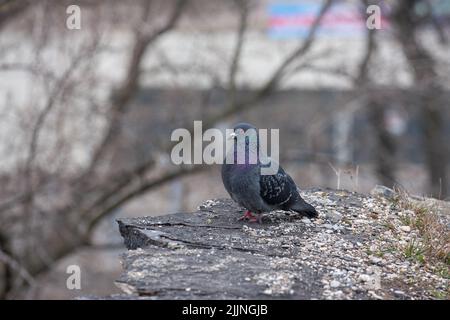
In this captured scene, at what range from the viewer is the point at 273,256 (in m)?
5.49

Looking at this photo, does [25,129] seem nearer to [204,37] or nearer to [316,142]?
[204,37]

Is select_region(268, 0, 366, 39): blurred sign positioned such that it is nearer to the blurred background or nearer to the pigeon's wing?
the blurred background

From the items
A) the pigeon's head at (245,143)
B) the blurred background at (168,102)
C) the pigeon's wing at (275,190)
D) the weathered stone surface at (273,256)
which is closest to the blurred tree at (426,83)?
the blurred background at (168,102)

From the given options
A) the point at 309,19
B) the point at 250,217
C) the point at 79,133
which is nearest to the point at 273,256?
the point at 250,217

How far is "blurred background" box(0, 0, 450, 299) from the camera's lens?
12.7 m

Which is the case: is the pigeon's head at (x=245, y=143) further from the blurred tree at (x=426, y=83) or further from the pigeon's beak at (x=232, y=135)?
the blurred tree at (x=426, y=83)

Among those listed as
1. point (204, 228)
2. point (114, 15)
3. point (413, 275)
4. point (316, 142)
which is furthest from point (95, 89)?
point (413, 275)

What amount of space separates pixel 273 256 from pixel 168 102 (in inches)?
428

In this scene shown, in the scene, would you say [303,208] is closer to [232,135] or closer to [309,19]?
[232,135]

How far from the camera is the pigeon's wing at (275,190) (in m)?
6.09
